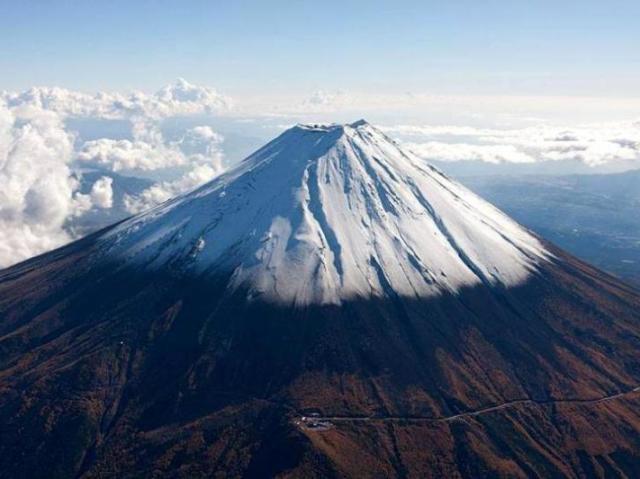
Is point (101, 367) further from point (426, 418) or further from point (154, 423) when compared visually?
point (426, 418)

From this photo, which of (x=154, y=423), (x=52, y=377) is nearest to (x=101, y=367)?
(x=52, y=377)

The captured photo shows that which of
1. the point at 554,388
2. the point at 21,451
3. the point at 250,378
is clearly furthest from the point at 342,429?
the point at 21,451

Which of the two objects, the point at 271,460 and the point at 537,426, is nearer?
the point at 271,460

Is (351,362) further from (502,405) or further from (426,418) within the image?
(502,405)

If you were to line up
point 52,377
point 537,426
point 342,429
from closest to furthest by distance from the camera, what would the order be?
point 342,429 < point 537,426 < point 52,377

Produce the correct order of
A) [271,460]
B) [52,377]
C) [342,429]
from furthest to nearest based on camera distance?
[52,377], [342,429], [271,460]

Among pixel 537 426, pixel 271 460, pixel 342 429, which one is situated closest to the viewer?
pixel 271 460

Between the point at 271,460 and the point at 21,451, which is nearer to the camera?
the point at 271,460

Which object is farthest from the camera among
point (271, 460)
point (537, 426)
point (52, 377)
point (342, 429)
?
point (52, 377)

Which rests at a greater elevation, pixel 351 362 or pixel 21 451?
pixel 351 362
